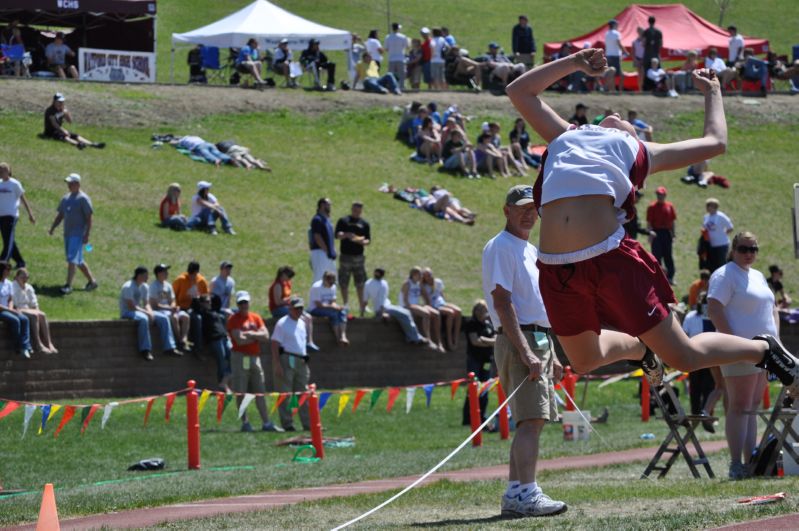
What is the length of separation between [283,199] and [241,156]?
7.55 feet

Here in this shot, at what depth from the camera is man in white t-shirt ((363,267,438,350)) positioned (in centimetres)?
2264

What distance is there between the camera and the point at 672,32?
44.8 meters

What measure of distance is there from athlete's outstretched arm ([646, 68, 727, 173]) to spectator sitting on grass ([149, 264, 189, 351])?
13.8 meters

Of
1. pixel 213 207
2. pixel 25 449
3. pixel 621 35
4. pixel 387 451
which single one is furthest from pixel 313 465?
pixel 621 35

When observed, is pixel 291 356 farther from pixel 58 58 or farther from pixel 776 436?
pixel 58 58

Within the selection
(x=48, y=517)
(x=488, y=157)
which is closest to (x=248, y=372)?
(x=48, y=517)

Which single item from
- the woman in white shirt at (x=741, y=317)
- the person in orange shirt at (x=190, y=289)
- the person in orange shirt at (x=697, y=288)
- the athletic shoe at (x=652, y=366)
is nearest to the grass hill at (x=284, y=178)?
the person in orange shirt at (x=190, y=289)

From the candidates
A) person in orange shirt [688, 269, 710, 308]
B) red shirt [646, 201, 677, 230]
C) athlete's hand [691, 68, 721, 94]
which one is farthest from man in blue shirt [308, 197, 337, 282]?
athlete's hand [691, 68, 721, 94]

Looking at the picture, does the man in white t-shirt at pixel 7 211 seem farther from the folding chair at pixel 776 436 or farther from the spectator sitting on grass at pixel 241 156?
the folding chair at pixel 776 436

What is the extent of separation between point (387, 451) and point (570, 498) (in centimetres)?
737

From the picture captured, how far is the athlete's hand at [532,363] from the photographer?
8779 mm

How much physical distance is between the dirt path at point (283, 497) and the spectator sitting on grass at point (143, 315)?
7527 millimetres

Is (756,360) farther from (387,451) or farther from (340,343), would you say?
(340,343)

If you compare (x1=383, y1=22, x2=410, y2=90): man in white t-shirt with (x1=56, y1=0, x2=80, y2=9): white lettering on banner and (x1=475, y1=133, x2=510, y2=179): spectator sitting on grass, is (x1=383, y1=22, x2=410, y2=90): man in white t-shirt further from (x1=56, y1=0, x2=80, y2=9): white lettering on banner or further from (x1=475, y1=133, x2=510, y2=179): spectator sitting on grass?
(x1=56, y1=0, x2=80, y2=9): white lettering on banner
